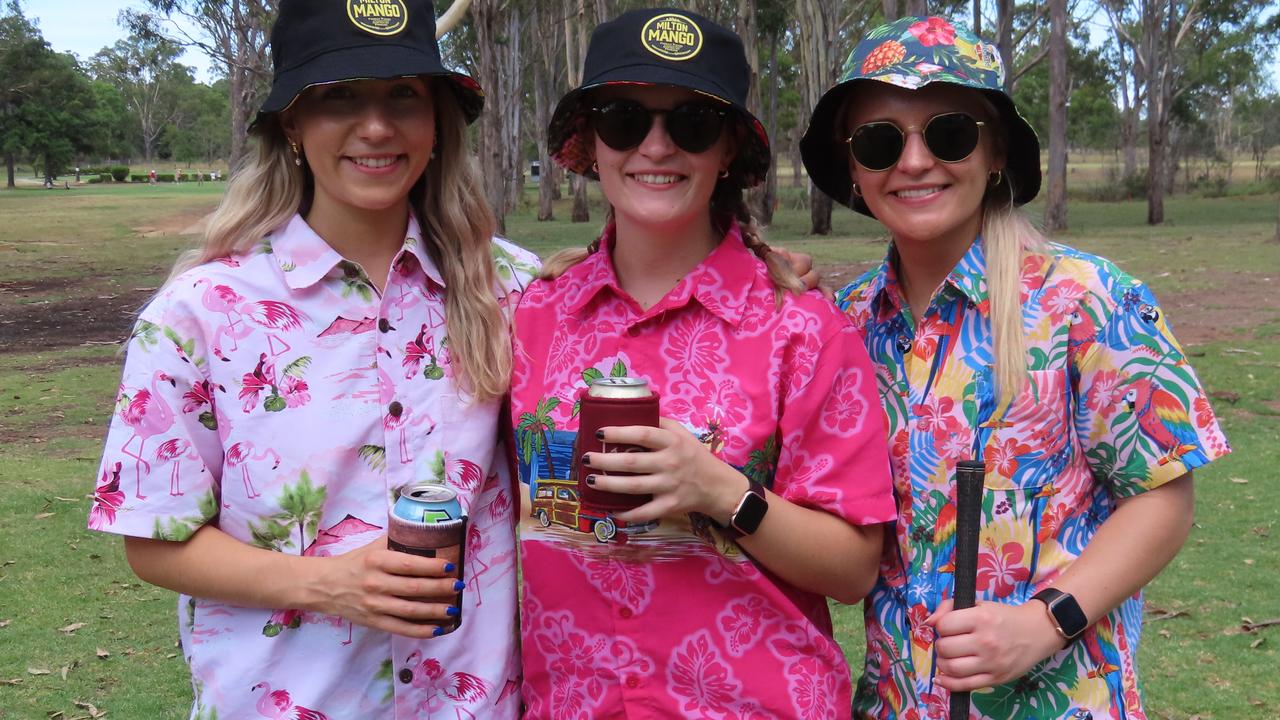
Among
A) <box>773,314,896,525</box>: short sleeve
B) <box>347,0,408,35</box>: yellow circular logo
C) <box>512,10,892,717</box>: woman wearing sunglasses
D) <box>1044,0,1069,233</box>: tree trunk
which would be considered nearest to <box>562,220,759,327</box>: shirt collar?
<box>512,10,892,717</box>: woman wearing sunglasses

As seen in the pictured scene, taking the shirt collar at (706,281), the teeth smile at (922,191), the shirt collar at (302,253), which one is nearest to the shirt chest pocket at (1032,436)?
the teeth smile at (922,191)

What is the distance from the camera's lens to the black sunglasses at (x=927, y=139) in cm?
241

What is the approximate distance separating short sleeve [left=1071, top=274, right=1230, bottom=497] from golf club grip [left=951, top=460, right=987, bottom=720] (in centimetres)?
28

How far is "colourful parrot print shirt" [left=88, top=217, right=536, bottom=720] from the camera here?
2309mm

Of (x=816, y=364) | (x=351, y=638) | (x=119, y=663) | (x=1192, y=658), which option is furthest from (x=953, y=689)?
(x=119, y=663)

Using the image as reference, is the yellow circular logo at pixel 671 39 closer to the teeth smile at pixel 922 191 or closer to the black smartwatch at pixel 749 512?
the teeth smile at pixel 922 191

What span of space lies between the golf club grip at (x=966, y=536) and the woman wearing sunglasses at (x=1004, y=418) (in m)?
0.05

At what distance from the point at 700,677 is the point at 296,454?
35.3 inches

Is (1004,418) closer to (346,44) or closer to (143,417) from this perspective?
(346,44)

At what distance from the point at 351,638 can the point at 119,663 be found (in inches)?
123

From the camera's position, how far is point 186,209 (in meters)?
37.4

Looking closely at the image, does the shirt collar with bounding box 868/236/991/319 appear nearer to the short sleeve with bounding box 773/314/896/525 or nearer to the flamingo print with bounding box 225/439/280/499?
the short sleeve with bounding box 773/314/896/525

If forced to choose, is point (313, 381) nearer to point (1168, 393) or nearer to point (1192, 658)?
point (1168, 393)

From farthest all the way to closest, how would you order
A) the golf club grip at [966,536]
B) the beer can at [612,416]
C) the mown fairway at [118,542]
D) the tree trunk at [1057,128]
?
1. the tree trunk at [1057,128]
2. the mown fairway at [118,542]
3. the golf club grip at [966,536]
4. the beer can at [612,416]
